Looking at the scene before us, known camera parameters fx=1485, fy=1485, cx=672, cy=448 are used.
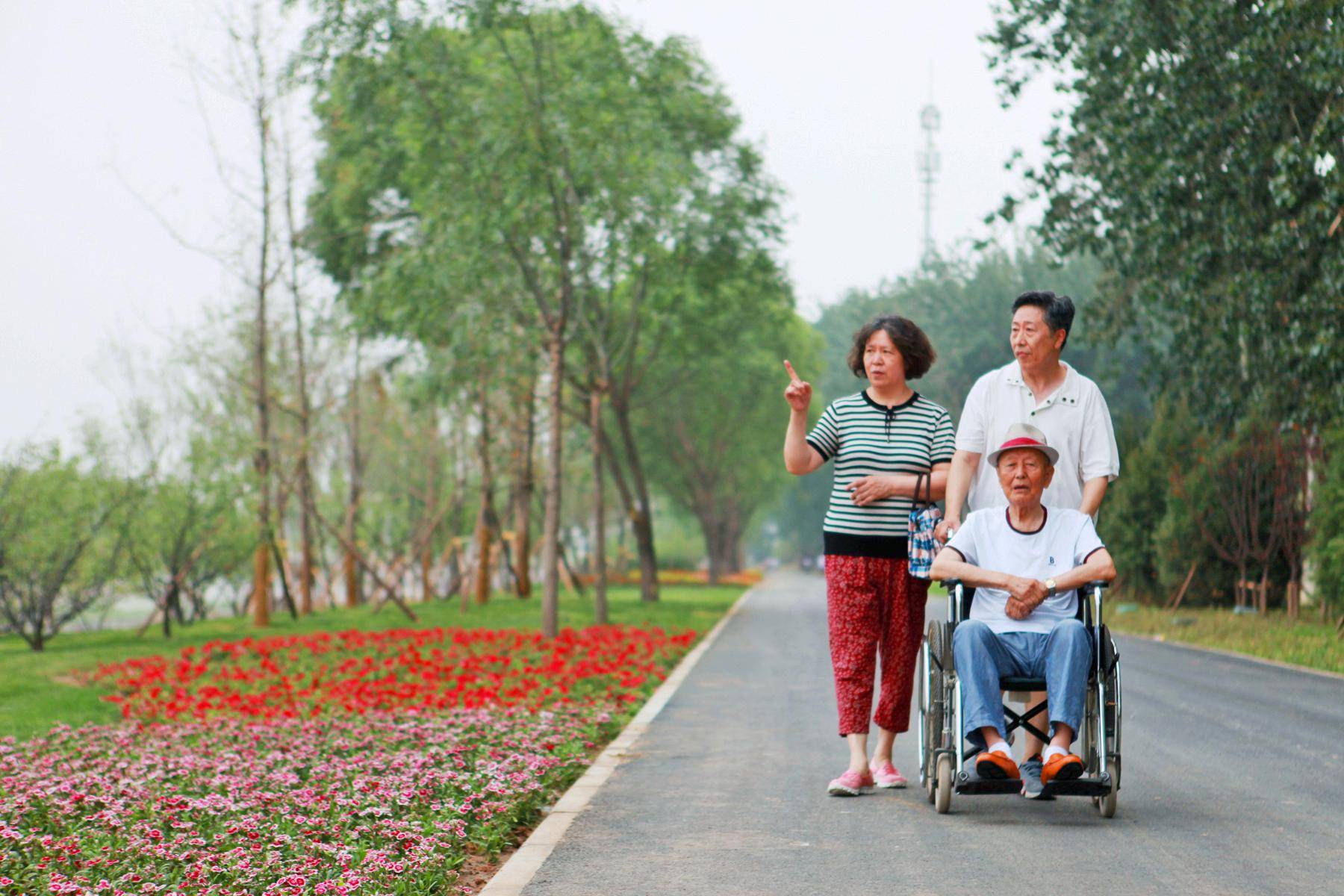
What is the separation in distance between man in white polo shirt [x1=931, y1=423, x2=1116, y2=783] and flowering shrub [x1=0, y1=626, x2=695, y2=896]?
190cm

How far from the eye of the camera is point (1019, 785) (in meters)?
5.57

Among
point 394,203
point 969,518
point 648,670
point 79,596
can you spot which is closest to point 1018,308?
point 969,518

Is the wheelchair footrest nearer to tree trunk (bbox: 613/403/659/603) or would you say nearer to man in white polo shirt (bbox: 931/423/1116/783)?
man in white polo shirt (bbox: 931/423/1116/783)

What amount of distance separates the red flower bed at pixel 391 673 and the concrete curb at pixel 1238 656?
587 centimetres

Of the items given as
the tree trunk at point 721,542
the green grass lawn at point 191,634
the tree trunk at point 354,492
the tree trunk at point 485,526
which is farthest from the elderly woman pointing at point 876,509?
the tree trunk at point 721,542

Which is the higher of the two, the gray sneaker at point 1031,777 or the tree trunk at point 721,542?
the tree trunk at point 721,542

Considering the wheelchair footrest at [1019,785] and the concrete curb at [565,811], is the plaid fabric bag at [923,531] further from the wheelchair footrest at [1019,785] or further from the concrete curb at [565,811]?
the concrete curb at [565,811]

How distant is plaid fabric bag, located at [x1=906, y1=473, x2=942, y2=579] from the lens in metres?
6.13

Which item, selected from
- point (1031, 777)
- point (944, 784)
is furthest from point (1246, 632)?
point (944, 784)

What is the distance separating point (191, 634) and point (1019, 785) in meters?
17.4

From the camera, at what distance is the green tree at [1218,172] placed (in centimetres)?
1408

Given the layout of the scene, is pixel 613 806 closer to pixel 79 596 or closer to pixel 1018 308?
pixel 1018 308

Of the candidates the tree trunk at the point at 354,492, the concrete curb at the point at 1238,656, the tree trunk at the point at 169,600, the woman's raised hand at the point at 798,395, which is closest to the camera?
the woman's raised hand at the point at 798,395

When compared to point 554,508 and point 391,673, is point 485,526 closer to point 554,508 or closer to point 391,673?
point 554,508
